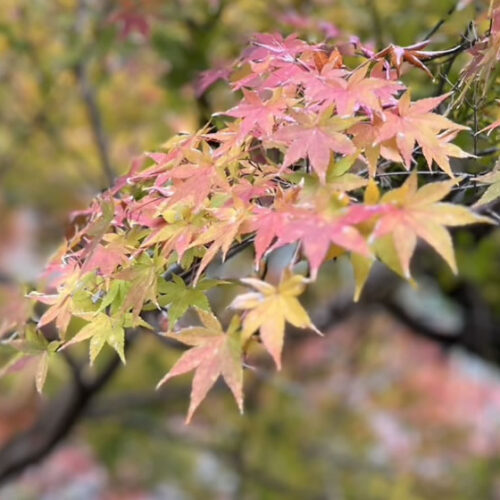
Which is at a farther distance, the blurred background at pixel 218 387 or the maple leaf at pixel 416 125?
the blurred background at pixel 218 387

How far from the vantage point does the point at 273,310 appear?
773 mm

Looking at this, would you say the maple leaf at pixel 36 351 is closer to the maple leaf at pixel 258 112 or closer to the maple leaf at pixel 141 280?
the maple leaf at pixel 141 280

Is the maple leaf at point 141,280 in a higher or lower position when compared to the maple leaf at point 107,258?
lower

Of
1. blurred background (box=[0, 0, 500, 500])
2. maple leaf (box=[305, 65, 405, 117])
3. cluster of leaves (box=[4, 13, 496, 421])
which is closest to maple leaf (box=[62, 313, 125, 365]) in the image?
cluster of leaves (box=[4, 13, 496, 421])

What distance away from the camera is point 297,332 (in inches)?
108

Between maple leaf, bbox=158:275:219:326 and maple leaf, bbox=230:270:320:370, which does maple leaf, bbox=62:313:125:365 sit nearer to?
maple leaf, bbox=158:275:219:326

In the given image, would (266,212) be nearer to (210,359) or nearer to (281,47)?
(210,359)

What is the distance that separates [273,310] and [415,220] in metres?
0.17

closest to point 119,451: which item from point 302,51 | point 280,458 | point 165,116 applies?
point 280,458

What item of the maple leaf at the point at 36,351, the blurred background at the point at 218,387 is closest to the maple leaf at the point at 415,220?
the maple leaf at the point at 36,351

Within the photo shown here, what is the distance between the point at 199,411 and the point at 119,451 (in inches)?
19.0

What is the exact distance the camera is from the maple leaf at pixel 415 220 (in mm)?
719

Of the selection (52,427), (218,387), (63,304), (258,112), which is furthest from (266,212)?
(218,387)

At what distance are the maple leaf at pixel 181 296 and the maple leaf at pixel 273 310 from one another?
0.45ft
